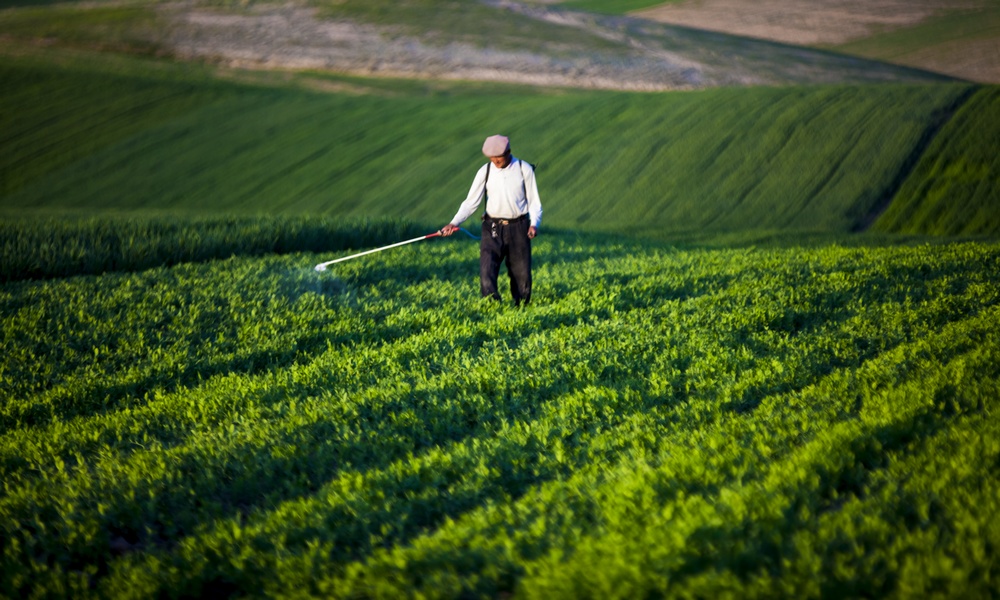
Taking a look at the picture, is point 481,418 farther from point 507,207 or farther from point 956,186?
point 956,186

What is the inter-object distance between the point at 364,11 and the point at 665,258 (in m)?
58.8

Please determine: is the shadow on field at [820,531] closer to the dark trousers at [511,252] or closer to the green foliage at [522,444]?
the green foliage at [522,444]

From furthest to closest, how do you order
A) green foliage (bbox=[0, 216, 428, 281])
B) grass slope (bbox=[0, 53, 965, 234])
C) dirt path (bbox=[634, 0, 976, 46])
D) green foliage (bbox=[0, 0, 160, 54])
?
dirt path (bbox=[634, 0, 976, 46]) → green foliage (bbox=[0, 0, 160, 54]) → grass slope (bbox=[0, 53, 965, 234]) → green foliage (bbox=[0, 216, 428, 281])

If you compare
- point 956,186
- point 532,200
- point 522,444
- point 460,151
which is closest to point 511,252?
point 532,200

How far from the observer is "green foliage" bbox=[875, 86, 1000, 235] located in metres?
24.1

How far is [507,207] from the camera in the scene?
978 cm

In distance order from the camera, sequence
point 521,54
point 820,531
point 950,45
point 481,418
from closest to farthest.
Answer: point 820,531 < point 481,418 < point 950,45 < point 521,54

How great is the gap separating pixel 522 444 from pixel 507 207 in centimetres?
465

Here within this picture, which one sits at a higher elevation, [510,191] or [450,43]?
[450,43]

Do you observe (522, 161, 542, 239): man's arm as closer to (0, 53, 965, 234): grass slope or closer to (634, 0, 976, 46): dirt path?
(0, 53, 965, 234): grass slope

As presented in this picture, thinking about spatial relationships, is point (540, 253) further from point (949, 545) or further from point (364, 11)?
point (364, 11)

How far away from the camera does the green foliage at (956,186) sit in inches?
948

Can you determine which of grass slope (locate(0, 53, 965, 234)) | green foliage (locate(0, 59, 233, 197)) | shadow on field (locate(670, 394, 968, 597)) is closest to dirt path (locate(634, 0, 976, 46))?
grass slope (locate(0, 53, 965, 234))

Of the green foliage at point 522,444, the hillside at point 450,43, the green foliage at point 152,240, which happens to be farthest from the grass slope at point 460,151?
the green foliage at point 522,444
